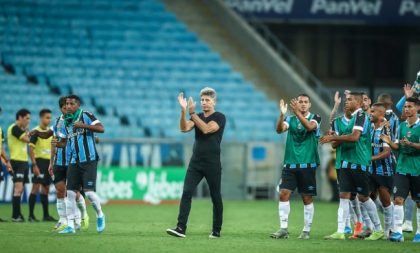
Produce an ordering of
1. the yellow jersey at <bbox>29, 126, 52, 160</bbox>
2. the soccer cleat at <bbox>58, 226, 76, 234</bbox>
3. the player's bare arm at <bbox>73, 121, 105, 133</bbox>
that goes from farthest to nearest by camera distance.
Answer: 1. the yellow jersey at <bbox>29, 126, 52, 160</bbox>
2. the soccer cleat at <bbox>58, 226, 76, 234</bbox>
3. the player's bare arm at <bbox>73, 121, 105, 133</bbox>

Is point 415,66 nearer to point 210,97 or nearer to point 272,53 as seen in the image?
point 272,53


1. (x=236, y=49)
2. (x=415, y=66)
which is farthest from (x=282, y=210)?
(x=415, y=66)

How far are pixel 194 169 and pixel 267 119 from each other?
1690 centimetres

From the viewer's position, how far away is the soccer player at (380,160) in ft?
55.6

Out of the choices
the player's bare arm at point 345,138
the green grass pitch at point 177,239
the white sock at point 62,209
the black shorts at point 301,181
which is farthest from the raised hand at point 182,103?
the white sock at point 62,209

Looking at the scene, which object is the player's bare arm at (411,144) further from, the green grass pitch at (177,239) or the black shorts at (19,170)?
the black shorts at (19,170)

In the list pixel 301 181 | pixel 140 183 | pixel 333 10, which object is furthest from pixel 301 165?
pixel 333 10

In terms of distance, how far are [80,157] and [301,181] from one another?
373cm

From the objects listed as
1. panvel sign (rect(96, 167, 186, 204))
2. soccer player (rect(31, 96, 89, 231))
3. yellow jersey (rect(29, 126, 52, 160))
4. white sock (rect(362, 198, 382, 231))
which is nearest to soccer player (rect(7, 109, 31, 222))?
yellow jersey (rect(29, 126, 52, 160))

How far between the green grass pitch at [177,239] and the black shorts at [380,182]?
0.98 meters

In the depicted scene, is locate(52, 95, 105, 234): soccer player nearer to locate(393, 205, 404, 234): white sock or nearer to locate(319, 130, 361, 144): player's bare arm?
locate(319, 130, 361, 144): player's bare arm

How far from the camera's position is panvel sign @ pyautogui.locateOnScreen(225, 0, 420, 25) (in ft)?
114

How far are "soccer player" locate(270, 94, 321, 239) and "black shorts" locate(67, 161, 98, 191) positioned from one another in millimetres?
3172

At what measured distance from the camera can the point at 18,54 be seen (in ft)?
107
